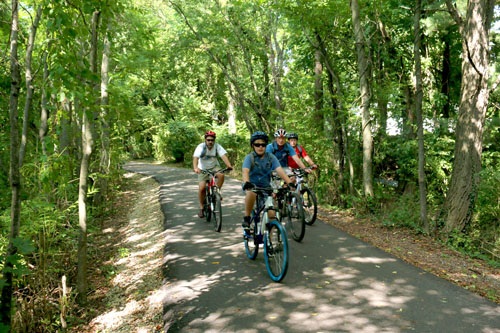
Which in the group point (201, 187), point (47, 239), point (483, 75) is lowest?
point (47, 239)

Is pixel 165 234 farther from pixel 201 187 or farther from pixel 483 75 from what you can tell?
pixel 483 75

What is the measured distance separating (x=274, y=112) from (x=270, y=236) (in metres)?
9.26

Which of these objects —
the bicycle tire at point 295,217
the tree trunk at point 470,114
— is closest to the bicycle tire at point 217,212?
Answer: the bicycle tire at point 295,217

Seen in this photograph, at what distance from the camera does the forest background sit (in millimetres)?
5094

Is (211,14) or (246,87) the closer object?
(211,14)

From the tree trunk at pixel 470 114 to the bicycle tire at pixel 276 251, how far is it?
507 centimetres

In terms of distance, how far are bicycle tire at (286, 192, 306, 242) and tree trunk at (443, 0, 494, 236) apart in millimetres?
3724

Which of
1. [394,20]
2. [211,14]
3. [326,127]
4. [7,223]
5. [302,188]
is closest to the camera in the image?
[7,223]

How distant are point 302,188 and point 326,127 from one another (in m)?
4.99

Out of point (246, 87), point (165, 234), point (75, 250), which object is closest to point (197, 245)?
point (165, 234)

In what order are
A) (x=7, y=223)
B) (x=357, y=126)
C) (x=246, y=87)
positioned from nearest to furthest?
1. (x=7, y=223)
2. (x=357, y=126)
3. (x=246, y=87)

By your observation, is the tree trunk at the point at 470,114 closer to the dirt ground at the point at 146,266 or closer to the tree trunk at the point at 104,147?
the dirt ground at the point at 146,266

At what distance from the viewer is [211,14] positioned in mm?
15656

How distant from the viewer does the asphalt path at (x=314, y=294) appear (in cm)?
440
